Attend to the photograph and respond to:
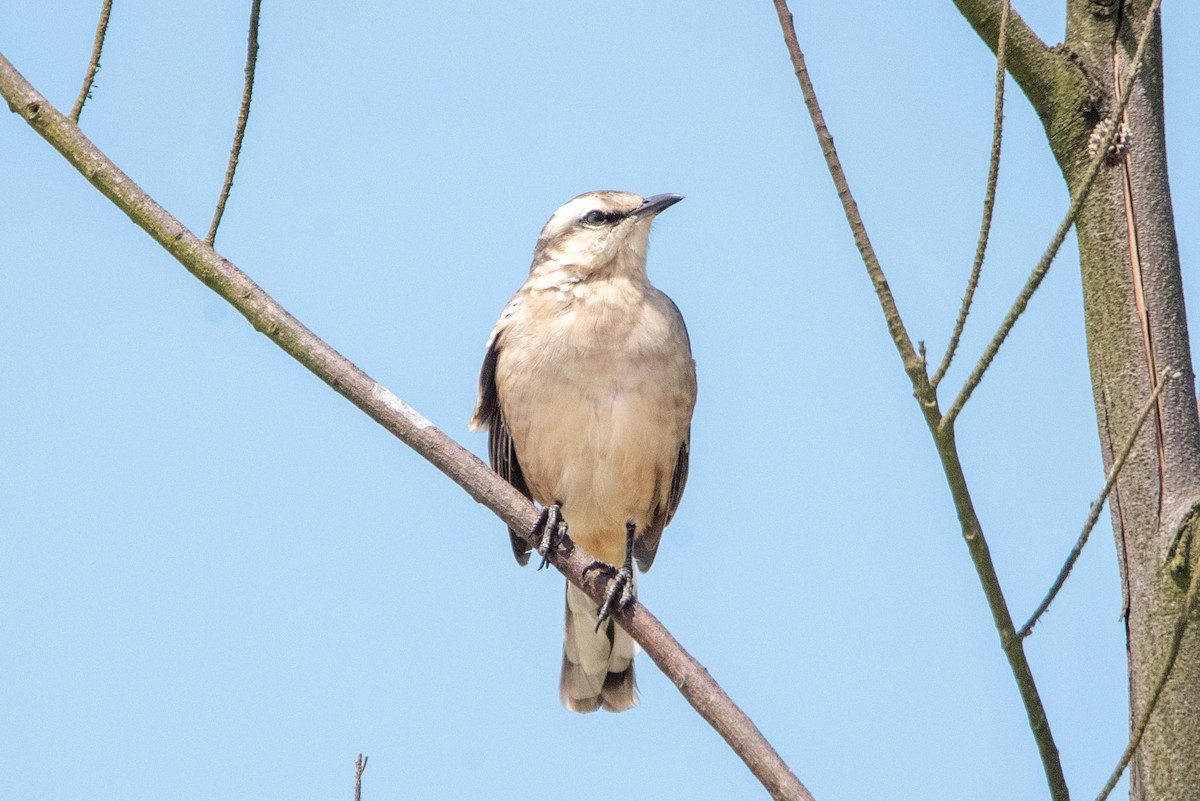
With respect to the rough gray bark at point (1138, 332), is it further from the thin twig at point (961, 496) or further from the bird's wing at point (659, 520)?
the bird's wing at point (659, 520)

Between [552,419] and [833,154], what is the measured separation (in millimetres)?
3299

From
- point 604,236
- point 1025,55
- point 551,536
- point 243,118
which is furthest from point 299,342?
point 604,236

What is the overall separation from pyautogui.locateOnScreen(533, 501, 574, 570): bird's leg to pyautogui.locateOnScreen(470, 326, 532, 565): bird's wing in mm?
1305

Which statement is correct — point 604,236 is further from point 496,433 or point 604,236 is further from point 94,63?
point 94,63

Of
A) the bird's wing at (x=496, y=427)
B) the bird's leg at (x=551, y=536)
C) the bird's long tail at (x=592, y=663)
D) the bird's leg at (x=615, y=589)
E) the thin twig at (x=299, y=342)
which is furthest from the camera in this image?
the bird's long tail at (x=592, y=663)

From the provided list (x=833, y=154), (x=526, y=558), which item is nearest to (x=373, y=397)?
(x=833, y=154)

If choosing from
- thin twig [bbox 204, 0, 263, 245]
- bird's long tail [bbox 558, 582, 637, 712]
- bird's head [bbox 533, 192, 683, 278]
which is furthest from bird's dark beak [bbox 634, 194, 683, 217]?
thin twig [bbox 204, 0, 263, 245]

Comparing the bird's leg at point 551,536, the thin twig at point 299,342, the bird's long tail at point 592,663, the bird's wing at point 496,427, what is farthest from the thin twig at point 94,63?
the bird's long tail at point 592,663

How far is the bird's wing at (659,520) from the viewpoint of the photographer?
20.5 feet

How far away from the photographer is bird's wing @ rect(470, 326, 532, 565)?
6.14 m

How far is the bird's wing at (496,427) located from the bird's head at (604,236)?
0.46 meters

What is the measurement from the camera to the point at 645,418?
578 cm

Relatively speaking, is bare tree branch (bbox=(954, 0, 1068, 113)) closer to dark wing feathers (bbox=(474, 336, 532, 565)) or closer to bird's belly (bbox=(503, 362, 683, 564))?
bird's belly (bbox=(503, 362, 683, 564))

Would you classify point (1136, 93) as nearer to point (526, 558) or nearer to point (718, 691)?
point (718, 691)
